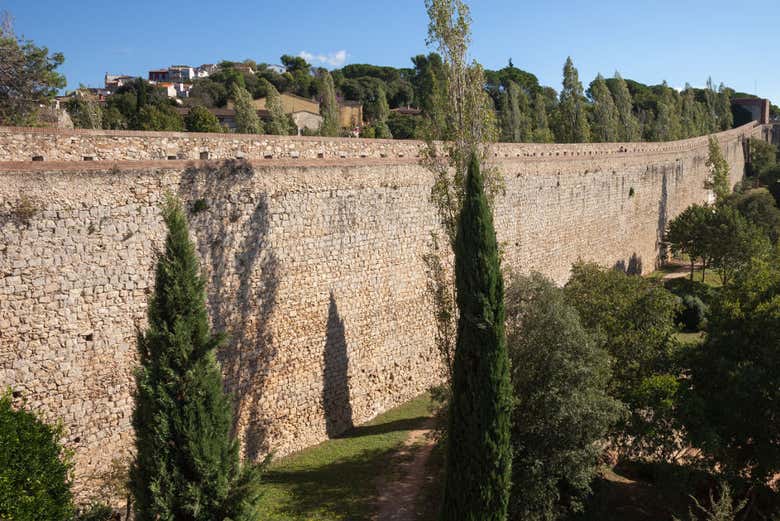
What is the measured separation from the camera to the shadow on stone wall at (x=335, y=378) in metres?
12.8

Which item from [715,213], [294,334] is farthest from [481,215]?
[715,213]

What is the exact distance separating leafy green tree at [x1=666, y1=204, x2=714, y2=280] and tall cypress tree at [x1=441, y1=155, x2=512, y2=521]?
22845mm

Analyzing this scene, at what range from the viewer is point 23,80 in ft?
45.2

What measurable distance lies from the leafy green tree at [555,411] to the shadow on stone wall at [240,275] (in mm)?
4604

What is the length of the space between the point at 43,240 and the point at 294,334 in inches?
197

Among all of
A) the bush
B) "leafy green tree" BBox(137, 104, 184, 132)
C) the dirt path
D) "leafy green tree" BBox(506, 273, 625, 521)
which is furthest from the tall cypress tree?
"leafy green tree" BBox(137, 104, 184, 132)

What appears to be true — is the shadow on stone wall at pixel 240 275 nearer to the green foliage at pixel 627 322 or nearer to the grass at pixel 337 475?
the grass at pixel 337 475

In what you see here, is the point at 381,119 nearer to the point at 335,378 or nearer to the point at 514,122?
the point at 514,122

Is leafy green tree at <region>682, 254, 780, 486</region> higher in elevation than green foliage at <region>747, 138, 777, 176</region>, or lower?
lower

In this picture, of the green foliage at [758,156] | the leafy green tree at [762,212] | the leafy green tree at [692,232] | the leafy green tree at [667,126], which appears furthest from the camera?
the green foliage at [758,156]

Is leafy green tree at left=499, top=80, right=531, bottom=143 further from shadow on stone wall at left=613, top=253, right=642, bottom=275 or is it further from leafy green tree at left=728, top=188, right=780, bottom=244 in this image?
shadow on stone wall at left=613, top=253, right=642, bottom=275

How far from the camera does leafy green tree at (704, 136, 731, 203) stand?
37.4m

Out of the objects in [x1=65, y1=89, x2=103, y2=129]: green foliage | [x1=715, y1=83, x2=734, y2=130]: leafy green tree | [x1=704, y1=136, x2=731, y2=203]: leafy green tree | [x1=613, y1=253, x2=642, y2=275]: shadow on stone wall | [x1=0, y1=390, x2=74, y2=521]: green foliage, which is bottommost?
[x1=0, y1=390, x2=74, y2=521]: green foliage

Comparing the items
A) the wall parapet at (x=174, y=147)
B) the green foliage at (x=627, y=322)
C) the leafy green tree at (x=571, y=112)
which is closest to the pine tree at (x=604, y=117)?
the leafy green tree at (x=571, y=112)
